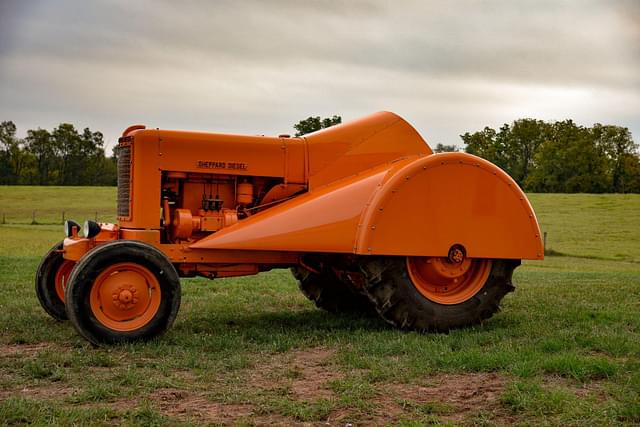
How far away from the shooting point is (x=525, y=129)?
67.3m

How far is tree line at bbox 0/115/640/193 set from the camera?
63.5 meters

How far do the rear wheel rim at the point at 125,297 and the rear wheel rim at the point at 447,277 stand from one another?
270 cm

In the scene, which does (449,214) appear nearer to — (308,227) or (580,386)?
(308,227)

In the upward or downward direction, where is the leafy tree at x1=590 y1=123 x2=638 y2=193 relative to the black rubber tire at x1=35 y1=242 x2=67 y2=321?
upward

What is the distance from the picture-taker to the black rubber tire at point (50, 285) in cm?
889

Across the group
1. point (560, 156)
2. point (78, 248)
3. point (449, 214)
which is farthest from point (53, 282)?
point (560, 156)

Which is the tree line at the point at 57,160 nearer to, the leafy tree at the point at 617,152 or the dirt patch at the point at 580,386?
the leafy tree at the point at 617,152

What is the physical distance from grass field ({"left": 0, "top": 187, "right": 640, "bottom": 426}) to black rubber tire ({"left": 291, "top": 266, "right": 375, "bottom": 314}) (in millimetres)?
267

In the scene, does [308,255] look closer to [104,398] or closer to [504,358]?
[504,358]

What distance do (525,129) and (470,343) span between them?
2472 inches

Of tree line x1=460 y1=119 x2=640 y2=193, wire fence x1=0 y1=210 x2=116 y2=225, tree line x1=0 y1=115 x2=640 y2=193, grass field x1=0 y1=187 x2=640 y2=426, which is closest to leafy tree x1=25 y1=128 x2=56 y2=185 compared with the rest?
tree line x1=0 y1=115 x2=640 y2=193

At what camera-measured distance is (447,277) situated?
834cm

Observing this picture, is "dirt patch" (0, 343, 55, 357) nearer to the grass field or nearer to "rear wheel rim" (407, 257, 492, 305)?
the grass field

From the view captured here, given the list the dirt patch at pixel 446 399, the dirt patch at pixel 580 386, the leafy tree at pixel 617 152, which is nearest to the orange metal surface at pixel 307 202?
the dirt patch at pixel 446 399
